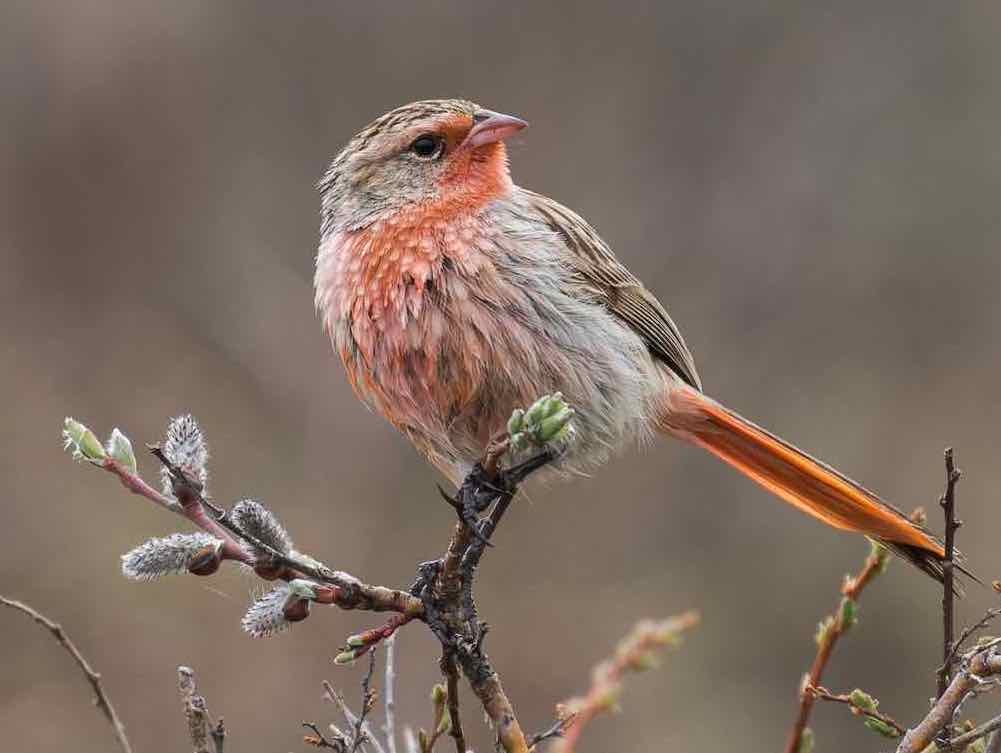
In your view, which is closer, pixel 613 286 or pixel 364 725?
pixel 364 725

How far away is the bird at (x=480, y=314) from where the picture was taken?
14.6 ft

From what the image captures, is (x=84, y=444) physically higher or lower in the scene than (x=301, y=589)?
higher

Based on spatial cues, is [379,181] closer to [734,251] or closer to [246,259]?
[246,259]

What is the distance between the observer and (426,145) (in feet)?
16.2

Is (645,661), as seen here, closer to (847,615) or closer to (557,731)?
(557,731)

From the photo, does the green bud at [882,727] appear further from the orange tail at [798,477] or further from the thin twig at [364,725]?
the orange tail at [798,477]

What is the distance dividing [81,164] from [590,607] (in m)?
4.46

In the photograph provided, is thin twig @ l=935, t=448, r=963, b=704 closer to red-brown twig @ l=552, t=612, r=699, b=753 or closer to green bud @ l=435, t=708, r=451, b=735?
red-brown twig @ l=552, t=612, r=699, b=753

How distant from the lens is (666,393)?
17.4 ft

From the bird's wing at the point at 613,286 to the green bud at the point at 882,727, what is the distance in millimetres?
2130

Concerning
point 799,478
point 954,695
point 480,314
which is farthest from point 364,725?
point 799,478

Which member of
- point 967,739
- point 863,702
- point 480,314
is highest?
point 480,314

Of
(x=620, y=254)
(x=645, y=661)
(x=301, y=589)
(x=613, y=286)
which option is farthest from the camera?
(x=620, y=254)

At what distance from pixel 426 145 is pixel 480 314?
791 millimetres
